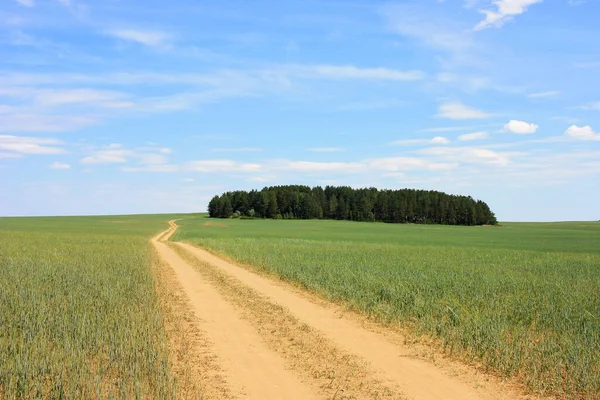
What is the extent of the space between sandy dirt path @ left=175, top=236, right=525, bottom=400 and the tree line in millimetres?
136757

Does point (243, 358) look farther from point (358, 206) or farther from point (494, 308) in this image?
point (358, 206)

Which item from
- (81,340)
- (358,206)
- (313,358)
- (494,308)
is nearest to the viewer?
(81,340)

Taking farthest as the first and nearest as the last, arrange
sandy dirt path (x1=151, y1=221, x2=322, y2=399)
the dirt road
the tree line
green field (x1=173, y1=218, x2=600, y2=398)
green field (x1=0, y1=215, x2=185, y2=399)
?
1. the tree line
2. green field (x1=173, y1=218, x2=600, y2=398)
3. the dirt road
4. sandy dirt path (x1=151, y1=221, x2=322, y2=399)
5. green field (x1=0, y1=215, x2=185, y2=399)

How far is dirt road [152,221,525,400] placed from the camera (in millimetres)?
8812

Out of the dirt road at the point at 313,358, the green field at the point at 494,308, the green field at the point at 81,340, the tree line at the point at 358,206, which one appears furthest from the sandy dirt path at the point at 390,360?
the tree line at the point at 358,206

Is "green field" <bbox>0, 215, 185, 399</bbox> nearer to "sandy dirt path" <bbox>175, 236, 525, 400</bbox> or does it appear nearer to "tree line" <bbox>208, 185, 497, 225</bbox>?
"sandy dirt path" <bbox>175, 236, 525, 400</bbox>

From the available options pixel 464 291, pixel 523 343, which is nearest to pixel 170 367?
pixel 523 343

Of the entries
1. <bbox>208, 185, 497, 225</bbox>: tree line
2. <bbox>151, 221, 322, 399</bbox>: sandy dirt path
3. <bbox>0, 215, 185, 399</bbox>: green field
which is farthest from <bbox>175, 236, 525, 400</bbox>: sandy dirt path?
<bbox>208, 185, 497, 225</bbox>: tree line

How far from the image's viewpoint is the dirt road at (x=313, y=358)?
28.9 feet

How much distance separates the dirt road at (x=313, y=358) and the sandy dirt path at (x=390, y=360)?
0.7 inches

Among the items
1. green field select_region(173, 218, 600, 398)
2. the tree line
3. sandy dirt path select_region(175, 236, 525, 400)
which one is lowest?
sandy dirt path select_region(175, 236, 525, 400)

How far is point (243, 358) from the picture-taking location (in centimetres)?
1066

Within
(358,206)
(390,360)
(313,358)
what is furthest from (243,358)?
(358,206)

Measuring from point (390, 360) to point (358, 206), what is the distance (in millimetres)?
145602
